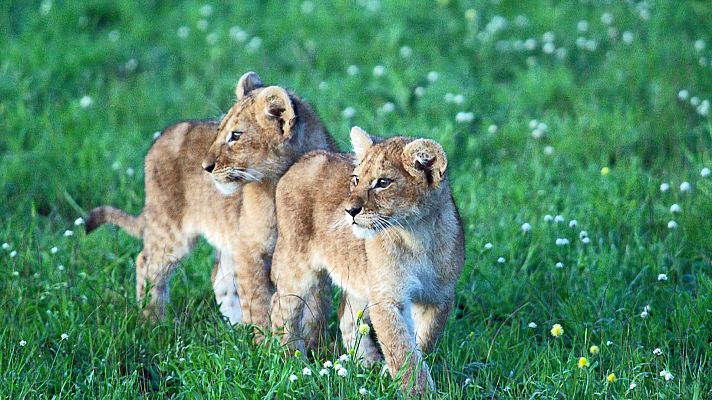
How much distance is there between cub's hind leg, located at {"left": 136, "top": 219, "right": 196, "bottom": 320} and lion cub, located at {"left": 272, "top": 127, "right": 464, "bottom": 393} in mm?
1015

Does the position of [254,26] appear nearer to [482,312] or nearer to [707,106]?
[707,106]

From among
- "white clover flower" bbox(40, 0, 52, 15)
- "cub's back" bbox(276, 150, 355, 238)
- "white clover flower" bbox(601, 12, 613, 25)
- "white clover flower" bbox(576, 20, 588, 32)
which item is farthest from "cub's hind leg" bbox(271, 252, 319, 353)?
"white clover flower" bbox(40, 0, 52, 15)

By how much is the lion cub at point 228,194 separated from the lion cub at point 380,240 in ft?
0.66

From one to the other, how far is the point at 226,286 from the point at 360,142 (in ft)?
6.29

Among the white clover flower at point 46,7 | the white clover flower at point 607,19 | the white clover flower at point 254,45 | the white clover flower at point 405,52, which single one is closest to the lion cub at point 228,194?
the white clover flower at point 405,52

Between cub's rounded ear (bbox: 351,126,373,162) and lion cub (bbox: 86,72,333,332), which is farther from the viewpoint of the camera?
lion cub (bbox: 86,72,333,332)

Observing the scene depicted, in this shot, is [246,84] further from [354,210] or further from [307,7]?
[307,7]

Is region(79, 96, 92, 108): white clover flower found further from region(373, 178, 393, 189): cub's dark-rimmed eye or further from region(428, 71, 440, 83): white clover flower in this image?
region(373, 178, 393, 189): cub's dark-rimmed eye

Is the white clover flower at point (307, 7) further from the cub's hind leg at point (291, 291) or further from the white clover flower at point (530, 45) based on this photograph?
the cub's hind leg at point (291, 291)

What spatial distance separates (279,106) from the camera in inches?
286

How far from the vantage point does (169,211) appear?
809 cm

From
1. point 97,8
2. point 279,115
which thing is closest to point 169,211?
point 279,115

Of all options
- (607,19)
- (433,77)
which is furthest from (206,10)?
(607,19)

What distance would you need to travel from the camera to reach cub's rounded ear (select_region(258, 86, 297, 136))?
7219 mm
